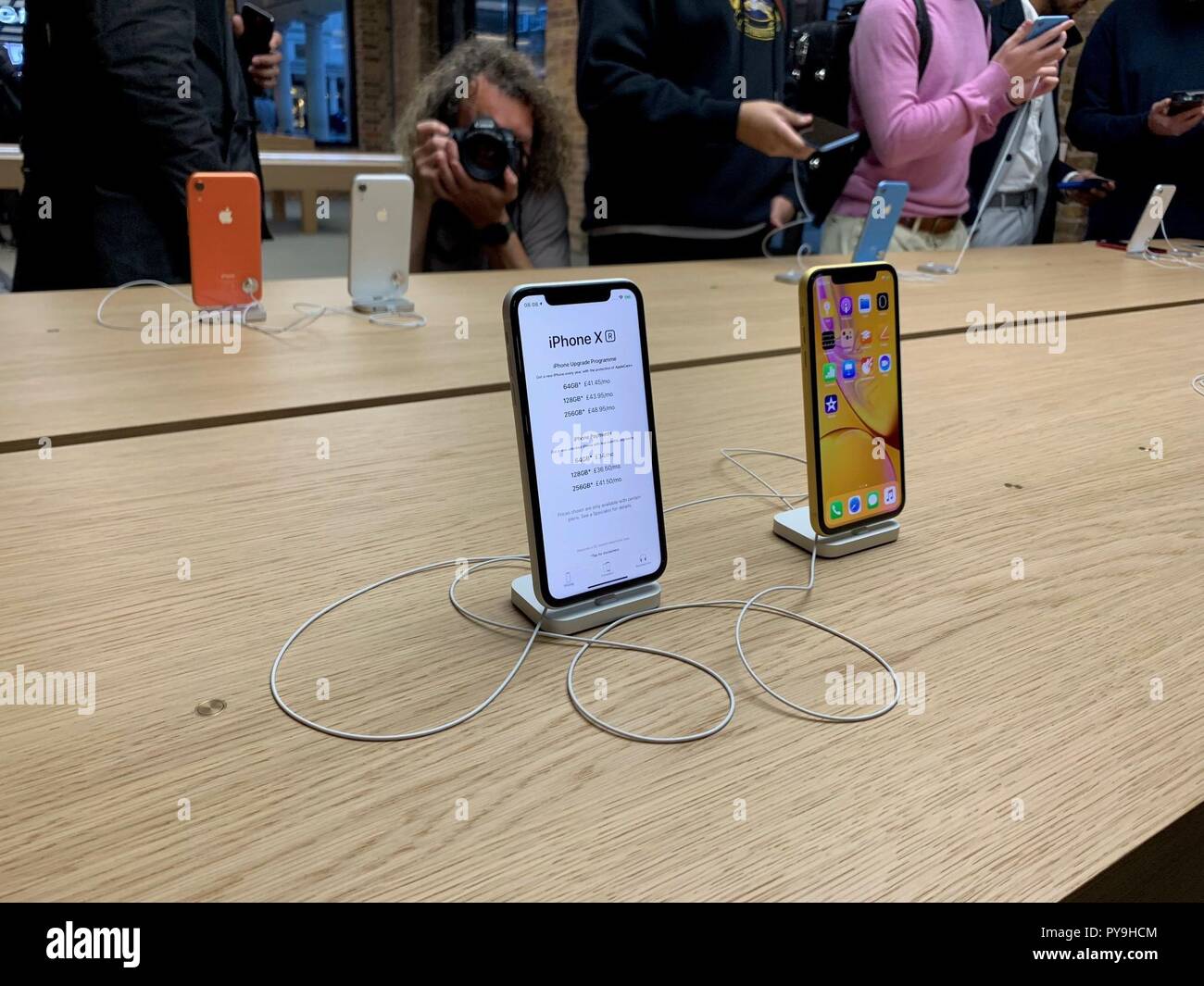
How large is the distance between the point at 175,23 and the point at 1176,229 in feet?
8.50

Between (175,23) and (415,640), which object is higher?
(175,23)

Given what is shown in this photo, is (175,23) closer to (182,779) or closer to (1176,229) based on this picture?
(182,779)

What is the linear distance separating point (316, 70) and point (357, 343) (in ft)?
24.5

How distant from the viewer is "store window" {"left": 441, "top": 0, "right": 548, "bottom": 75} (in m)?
5.85

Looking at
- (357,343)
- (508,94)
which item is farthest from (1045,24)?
(357,343)

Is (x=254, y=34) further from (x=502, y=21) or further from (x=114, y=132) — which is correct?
(x=502, y=21)

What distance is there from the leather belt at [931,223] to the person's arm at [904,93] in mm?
230

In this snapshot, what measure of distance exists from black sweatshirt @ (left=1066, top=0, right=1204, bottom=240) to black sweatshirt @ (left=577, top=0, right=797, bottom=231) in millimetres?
1263

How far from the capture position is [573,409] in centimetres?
52

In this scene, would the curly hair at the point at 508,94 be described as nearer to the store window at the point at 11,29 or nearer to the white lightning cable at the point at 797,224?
the white lightning cable at the point at 797,224

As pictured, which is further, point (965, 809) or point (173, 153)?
point (173, 153)

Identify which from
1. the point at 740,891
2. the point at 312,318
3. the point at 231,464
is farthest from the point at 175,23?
the point at 740,891

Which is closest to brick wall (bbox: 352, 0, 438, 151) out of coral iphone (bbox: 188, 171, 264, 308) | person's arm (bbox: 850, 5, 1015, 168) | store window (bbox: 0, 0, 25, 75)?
store window (bbox: 0, 0, 25, 75)
